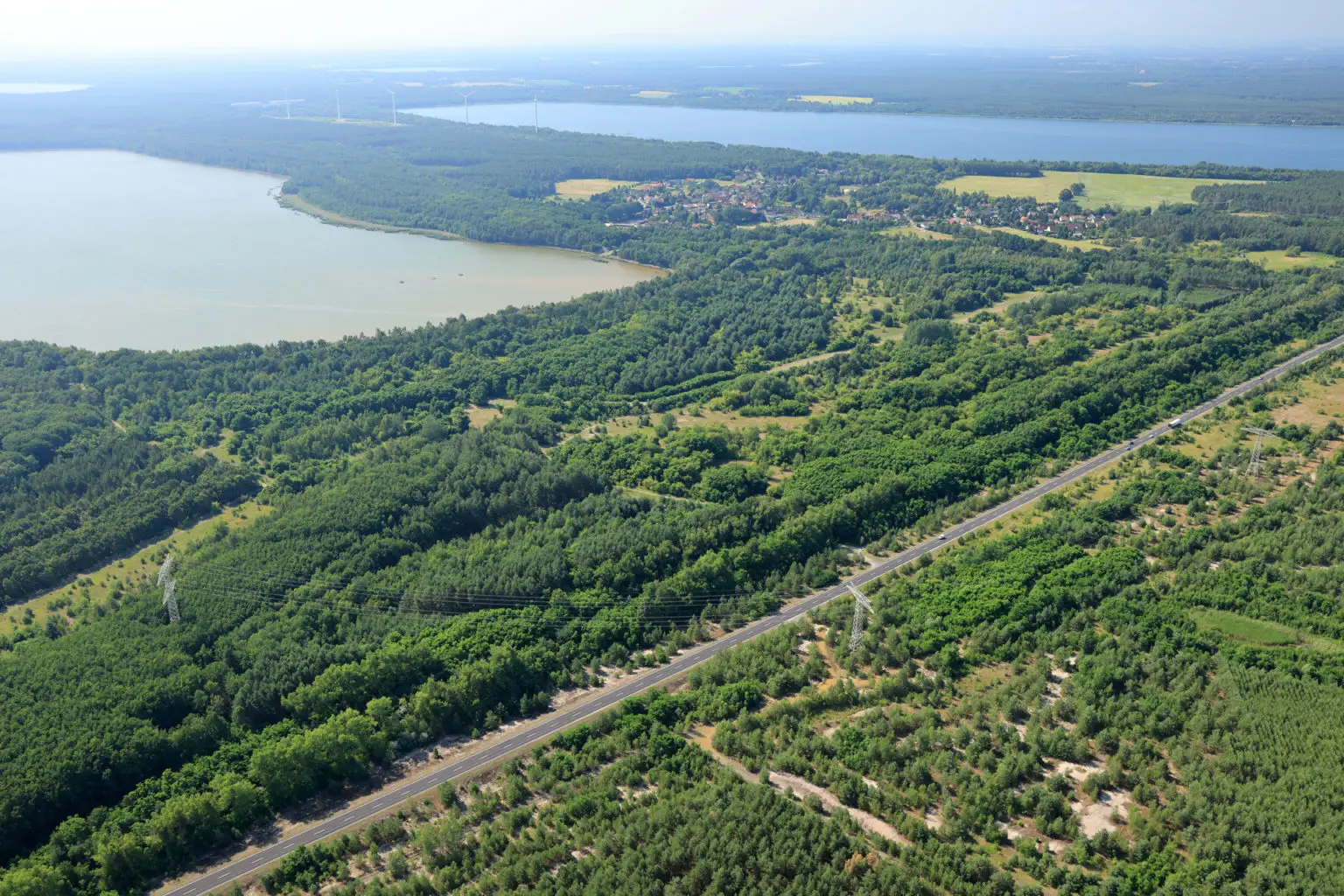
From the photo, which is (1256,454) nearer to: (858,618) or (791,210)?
(858,618)

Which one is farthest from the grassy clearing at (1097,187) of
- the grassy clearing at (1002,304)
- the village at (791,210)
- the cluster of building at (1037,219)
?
the grassy clearing at (1002,304)

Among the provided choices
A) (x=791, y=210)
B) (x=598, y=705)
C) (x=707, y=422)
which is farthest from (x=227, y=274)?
(x=598, y=705)

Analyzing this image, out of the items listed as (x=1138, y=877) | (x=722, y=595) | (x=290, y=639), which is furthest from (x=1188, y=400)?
(x=290, y=639)

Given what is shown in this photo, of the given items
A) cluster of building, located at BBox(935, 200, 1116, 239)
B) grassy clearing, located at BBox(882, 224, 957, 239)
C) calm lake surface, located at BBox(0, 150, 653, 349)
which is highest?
cluster of building, located at BBox(935, 200, 1116, 239)

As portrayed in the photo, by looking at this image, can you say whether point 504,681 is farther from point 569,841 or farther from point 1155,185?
point 1155,185

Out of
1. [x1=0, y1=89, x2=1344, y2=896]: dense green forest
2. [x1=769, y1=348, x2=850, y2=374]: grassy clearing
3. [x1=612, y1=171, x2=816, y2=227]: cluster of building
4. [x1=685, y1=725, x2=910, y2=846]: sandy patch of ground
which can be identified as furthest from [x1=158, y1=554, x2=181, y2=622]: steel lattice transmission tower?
[x1=612, y1=171, x2=816, y2=227]: cluster of building

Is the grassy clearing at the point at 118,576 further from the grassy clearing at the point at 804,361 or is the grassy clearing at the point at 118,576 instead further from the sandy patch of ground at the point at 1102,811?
the sandy patch of ground at the point at 1102,811

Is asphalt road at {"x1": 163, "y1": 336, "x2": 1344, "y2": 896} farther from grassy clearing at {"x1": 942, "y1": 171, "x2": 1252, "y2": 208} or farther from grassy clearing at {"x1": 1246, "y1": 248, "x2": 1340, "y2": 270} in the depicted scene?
grassy clearing at {"x1": 942, "y1": 171, "x2": 1252, "y2": 208}
